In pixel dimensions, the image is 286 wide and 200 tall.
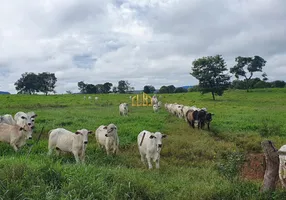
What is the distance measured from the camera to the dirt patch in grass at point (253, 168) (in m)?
8.91

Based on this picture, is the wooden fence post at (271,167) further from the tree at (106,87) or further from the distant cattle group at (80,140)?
the tree at (106,87)

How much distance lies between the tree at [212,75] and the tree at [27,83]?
5061 centimetres

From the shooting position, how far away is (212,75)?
47656 mm

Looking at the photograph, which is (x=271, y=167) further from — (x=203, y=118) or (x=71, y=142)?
(x=203, y=118)

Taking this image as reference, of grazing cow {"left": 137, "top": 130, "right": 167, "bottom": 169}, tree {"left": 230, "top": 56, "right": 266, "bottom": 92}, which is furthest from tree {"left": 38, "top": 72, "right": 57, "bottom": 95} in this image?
grazing cow {"left": 137, "top": 130, "right": 167, "bottom": 169}

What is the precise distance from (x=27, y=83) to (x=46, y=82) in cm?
582

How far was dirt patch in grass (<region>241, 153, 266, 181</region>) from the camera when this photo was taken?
29.2ft

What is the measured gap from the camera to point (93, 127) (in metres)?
16.0

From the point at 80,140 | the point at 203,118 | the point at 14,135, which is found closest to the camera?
the point at 80,140

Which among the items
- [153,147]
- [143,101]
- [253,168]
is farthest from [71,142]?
[143,101]

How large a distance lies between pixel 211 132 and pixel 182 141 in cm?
425

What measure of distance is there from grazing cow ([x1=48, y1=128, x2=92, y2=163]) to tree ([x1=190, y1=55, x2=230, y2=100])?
1534 inches

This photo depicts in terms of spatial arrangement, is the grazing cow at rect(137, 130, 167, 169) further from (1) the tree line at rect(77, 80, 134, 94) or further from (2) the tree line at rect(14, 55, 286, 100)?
(1) the tree line at rect(77, 80, 134, 94)

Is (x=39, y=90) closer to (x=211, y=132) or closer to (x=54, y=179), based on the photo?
(x=211, y=132)
